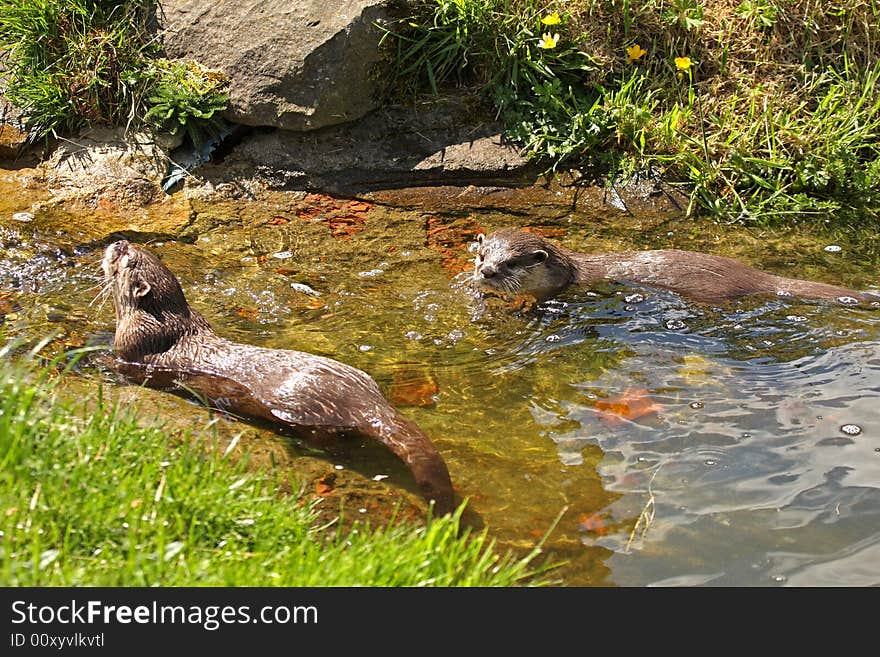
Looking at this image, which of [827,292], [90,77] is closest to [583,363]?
[827,292]

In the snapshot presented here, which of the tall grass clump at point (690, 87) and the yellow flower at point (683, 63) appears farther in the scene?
the yellow flower at point (683, 63)

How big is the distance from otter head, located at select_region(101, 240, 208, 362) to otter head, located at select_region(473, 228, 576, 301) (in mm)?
1328

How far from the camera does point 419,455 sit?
3.05 metres

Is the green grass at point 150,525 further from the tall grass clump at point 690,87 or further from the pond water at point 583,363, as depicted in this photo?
the tall grass clump at point 690,87

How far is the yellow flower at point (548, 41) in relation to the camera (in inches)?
209

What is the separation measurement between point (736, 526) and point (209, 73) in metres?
3.73

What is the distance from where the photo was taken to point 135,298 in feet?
13.0

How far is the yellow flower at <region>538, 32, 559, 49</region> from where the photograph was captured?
17.4 feet

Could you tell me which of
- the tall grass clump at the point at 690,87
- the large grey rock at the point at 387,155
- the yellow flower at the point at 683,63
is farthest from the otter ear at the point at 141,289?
the yellow flower at the point at 683,63

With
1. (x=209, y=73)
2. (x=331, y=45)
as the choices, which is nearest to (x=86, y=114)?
(x=209, y=73)

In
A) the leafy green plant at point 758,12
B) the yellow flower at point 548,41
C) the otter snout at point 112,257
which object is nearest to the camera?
the otter snout at point 112,257

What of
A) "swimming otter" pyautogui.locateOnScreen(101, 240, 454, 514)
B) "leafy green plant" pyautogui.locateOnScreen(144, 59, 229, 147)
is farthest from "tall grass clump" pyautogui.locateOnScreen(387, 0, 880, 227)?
"swimming otter" pyautogui.locateOnScreen(101, 240, 454, 514)

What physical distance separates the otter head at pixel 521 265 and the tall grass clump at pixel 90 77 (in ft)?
5.64

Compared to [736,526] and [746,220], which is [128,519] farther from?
[746,220]
